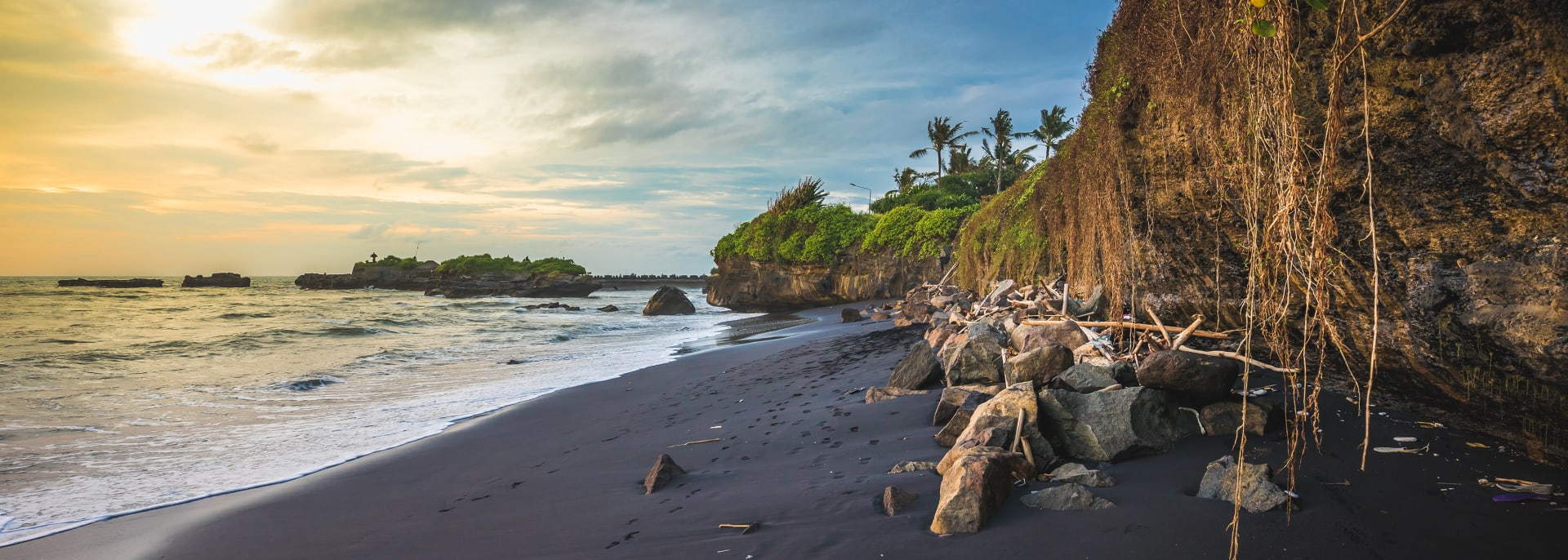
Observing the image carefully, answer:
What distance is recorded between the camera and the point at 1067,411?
3988 millimetres

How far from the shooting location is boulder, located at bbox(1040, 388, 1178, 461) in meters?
3.80

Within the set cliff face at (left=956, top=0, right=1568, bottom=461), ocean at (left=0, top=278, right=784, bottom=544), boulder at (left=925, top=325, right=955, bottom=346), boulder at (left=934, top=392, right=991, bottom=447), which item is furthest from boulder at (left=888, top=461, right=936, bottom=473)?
ocean at (left=0, top=278, right=784, bottom=544)

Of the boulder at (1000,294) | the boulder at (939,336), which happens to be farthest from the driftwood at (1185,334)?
the boulder at (1000,294)

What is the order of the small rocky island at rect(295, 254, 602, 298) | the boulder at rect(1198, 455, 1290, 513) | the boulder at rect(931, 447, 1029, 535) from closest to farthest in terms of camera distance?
the boulder at rect(1198, 455, 1290, 513) < the boulder at rect(931, 447, 1029, 535) < the small rocky island at rect(295, 254, 602, 298)

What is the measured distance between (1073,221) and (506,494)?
7690 millimetres

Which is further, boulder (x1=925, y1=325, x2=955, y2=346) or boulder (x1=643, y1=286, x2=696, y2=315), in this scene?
boulder (x1=643, y1=286, x2=696, y2=315)

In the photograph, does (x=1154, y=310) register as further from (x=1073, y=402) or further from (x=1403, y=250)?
(x=1403, y=250)

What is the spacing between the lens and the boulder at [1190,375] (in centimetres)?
402

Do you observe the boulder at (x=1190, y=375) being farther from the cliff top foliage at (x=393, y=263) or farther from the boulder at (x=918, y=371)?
the cliff top foliage at (x=393, y=263)

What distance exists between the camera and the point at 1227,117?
356 centimetres

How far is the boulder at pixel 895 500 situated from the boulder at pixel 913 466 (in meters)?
0.43

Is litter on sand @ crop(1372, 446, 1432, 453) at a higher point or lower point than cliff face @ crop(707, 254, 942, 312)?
lower

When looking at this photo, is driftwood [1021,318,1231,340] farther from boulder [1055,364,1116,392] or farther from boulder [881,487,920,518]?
boulder [881,487,920,518]

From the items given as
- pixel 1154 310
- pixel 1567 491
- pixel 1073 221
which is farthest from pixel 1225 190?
pixel 1073 221
